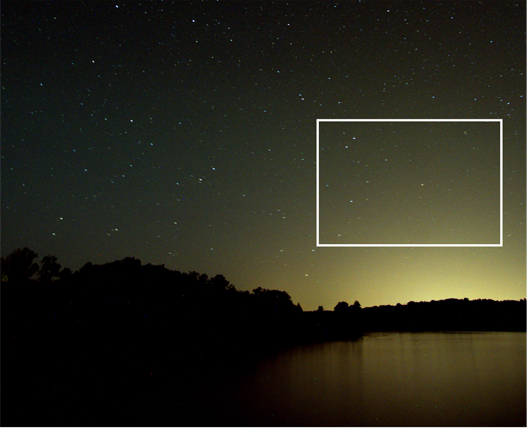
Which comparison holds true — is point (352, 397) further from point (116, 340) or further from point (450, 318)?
point (450, 318)

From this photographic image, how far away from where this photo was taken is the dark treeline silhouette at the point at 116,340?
765cm

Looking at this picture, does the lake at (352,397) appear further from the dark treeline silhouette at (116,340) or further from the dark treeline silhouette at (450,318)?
the dark treeline silhouette at (450,318)

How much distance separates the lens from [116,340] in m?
18.6

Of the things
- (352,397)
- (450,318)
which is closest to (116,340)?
(352,397)

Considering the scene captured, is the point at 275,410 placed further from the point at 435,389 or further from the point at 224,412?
the point at 435,389

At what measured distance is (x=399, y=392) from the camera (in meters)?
9.66

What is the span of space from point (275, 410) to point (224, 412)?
878mm

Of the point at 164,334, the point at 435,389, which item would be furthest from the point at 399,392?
the point at 164,334

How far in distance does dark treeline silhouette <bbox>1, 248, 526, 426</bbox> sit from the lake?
460 mm

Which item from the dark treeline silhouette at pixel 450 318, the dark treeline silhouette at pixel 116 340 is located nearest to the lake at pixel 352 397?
the dark treeline silhouette at pixel 116 340

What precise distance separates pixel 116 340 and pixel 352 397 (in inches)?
490

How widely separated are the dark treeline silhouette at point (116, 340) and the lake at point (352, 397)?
1.51 feet

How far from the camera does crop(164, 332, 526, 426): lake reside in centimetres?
712

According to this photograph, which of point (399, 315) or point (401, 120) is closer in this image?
point (401, 120)
